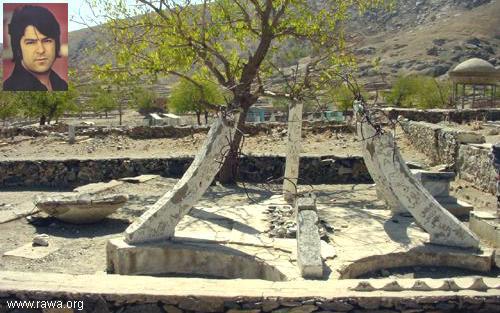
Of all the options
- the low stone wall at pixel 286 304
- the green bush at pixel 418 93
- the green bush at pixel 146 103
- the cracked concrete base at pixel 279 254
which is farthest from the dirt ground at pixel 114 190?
the green bush at pixel 146 103

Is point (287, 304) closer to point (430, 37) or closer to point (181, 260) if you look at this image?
point (181, 260)

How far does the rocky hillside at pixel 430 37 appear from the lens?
64.5m

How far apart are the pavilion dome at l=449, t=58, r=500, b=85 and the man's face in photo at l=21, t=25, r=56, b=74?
18767mm

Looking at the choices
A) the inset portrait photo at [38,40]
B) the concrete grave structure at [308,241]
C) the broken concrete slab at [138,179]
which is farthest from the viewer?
the inset portrait photo at [38,40]

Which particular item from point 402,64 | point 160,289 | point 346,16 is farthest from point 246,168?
point 402,64

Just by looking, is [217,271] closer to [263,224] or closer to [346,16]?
[263,224]

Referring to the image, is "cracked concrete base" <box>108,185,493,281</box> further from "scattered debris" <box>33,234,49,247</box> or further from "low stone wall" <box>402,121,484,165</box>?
"low stone wall" <box>402,121,484,165</box>

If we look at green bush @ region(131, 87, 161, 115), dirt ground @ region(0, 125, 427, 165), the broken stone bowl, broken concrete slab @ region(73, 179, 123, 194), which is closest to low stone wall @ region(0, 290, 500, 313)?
the broken stone bowl

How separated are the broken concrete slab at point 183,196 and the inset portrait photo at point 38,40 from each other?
9.99 meters

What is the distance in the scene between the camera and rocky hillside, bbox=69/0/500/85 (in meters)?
64.5

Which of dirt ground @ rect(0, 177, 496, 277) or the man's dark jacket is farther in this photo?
the man's dark jacket

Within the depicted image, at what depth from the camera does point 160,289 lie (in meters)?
4.44

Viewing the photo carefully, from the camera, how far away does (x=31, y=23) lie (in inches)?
623

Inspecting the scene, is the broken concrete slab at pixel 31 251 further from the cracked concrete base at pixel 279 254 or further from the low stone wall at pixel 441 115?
the low stone wall at pixel 441 115
